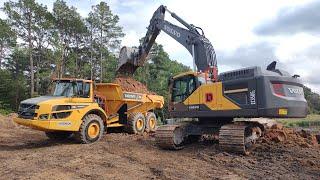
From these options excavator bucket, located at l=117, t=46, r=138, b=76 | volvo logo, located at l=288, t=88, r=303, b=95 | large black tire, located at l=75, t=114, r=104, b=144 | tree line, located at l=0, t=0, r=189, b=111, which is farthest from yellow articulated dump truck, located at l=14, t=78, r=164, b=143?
tree line, located at l=0, t=0, r=189, b=111

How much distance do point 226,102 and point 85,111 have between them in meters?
5.08

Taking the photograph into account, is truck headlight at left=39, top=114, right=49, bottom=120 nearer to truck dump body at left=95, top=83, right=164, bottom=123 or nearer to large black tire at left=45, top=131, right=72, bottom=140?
large black tire at left=45, top=131, right=72, bottom=140

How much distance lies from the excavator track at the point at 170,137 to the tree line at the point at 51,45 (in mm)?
30967

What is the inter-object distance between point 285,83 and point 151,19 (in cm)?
796

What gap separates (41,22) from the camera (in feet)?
141

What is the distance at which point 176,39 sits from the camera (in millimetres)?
14914

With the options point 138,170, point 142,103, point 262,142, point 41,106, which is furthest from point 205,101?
point 142,103

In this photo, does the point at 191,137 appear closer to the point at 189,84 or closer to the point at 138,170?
the point at 189,84

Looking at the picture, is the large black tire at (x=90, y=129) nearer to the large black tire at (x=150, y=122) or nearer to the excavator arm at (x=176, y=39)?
the large black tire at (x=150, y=122)

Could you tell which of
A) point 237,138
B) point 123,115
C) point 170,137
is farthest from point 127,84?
point 237,138

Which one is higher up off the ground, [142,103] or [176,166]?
[142,103]

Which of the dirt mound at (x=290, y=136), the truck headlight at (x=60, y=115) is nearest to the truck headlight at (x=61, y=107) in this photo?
the truck headlight at (x=60, y=115)

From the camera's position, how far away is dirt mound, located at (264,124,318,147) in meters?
11.2

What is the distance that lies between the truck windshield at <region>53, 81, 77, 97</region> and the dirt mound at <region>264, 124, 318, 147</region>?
21.1ft
